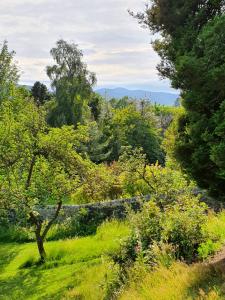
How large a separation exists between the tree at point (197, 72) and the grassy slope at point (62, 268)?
3.02m

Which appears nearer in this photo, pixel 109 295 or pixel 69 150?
pixel 109 295

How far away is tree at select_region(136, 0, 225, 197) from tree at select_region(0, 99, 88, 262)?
448cm

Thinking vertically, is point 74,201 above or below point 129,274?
below

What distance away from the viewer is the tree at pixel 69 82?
36156 mm

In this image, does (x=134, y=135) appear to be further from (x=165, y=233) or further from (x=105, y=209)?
(x=165, y=233)

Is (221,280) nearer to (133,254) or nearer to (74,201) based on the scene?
(133,254)

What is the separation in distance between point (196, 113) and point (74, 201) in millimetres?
13485

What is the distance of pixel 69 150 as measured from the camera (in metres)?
13.1

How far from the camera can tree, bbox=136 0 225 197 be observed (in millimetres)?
7406

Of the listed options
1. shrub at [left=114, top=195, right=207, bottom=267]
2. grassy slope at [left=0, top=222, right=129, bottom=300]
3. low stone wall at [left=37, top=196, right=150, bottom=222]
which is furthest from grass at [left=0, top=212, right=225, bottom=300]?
low stone wall at [left=37, top=196, right=150, bottom=222]

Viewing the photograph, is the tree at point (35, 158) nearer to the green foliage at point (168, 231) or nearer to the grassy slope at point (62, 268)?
the grassy slope at point (62, 268)

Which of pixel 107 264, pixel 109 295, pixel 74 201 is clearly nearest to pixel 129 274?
pixel 109 295

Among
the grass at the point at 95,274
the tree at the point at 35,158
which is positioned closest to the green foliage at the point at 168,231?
the grass at the point at 95,274

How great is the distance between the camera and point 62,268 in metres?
12.5
